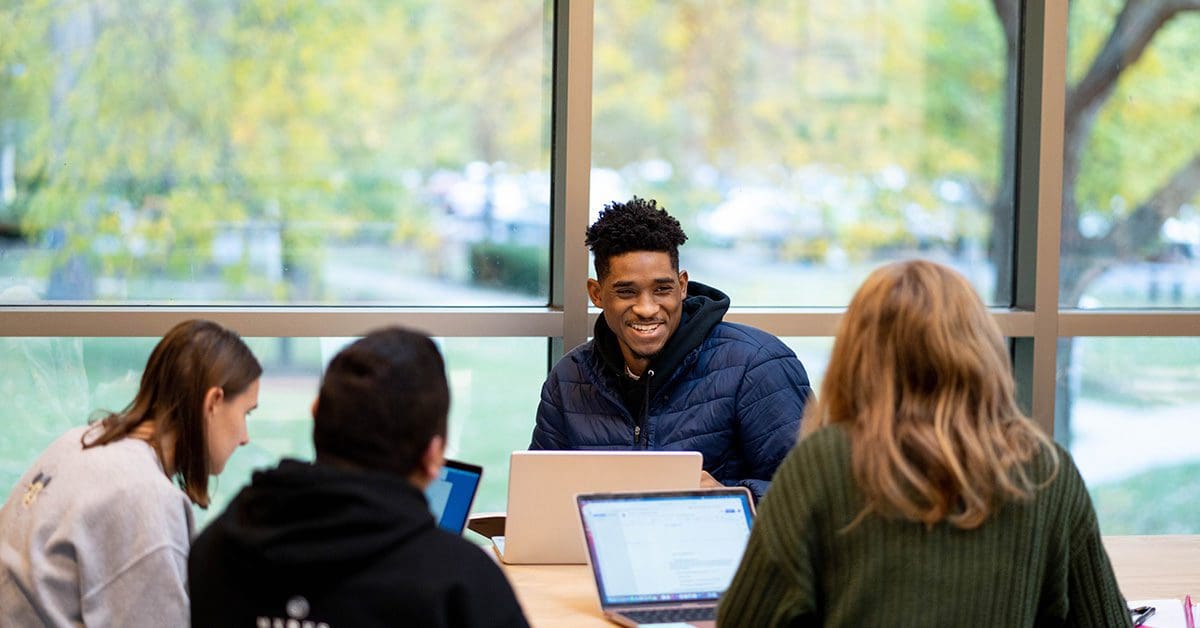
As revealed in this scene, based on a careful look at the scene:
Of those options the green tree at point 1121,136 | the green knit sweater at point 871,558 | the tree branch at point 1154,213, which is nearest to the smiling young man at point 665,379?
the green knit sweater at point 871,558

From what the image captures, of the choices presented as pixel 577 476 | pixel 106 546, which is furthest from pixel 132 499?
pixel 577 476

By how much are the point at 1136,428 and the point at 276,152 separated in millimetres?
3115

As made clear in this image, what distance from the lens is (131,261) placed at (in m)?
3.90

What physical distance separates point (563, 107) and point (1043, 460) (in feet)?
8.35

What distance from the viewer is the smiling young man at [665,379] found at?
124 inches

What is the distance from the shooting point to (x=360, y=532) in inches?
57.2

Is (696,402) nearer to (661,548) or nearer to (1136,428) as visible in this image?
(661,548)

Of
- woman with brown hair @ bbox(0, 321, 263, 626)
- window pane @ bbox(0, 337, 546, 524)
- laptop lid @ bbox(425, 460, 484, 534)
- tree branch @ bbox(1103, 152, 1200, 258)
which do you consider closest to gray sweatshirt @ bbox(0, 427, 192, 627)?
woman with brown hair @ bbox(0, 321, 263, 626)

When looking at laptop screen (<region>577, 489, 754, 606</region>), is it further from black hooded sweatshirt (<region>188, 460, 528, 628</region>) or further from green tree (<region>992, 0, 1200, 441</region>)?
green tree (<region>992, 0, 1200, 441</region>)

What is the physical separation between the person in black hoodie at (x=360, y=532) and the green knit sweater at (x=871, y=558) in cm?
37

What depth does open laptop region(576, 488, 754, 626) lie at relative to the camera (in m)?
Answer: 2.36

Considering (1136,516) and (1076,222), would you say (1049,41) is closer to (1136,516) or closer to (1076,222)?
(1076,222)

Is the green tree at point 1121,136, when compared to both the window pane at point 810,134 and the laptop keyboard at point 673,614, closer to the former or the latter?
the window pane at point 810,134

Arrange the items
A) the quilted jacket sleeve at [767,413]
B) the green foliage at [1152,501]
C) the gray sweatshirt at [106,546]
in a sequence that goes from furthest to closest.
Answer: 1. the green foliage at [1152,501]
2. the quilted jacket sleeve at [767,413]
3. the gray sweatshirt at [106,546]
